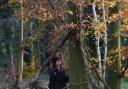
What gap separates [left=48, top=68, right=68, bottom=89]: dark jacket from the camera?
389 inches

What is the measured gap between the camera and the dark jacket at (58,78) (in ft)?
32.4

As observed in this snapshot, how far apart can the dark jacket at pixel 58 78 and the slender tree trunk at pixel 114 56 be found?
1.40 meters

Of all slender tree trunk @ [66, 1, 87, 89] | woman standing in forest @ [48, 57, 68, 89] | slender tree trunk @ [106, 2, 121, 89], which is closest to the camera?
slender tree trunk @ [66, 1, 87, 89]

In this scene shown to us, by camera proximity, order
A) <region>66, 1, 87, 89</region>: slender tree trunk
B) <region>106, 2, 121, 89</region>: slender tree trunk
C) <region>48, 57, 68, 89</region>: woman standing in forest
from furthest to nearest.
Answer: <region>106, 2, 121, 89</region>: slender tree trunk < <region>48, 57, 68, 89</region>: woman standing in forest < <region>66, 1, 87, 89</region>: slender tree trunk

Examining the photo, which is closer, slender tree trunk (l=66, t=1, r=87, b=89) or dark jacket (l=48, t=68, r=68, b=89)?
slender tree trunk (l=66, t=1, r=87, b=89)

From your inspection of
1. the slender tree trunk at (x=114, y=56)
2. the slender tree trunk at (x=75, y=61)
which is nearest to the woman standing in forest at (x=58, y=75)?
the slender tree trunk at (x=75, y=61)

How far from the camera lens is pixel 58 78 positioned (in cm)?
993

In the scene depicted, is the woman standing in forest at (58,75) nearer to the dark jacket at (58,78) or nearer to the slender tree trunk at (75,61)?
the dark jacket at (58,78)

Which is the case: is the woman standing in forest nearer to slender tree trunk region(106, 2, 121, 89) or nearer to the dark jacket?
the dark jacket

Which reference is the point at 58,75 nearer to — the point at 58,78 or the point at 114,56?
the point at 58,78

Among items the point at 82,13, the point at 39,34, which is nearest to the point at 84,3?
the point at 82,13

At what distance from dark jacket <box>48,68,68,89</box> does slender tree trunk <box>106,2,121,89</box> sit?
1400 millimetres

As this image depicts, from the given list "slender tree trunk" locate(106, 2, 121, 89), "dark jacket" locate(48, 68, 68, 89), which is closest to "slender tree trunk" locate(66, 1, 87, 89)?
"dark jacket" locate(48, 68, 68, 89)

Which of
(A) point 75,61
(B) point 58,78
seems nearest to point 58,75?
(B) point 58,78
